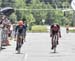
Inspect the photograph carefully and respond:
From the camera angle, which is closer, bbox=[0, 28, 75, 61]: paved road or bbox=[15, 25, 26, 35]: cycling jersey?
bbox=[0, 28, 75, 61]: paved road

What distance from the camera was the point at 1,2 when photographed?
420ft

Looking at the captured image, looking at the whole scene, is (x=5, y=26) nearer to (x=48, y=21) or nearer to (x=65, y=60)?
(x=65, y=60)

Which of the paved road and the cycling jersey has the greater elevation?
the cycling jersey

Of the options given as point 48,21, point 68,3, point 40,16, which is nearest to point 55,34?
point 40,16

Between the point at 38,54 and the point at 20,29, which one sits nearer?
the point at 38,54

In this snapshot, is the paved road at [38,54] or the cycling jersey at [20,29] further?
the cycling jersey at [20,29]

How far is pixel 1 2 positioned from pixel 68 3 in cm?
2267

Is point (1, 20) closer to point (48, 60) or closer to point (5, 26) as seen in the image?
point (5, 26)

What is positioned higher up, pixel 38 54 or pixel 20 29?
pixel 20 29

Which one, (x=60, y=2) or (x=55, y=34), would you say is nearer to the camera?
(x=55, y=34)

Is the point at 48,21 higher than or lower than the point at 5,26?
lower

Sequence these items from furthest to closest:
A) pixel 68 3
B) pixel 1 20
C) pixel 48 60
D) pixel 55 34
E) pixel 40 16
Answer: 1. pixel 68 3
2. pixel 40 16
3. pixel 1 20
4. pixel 55 34
5. pixel 48 60

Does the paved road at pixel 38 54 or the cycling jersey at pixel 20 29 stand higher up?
the cycling jersey at pixel 20 29

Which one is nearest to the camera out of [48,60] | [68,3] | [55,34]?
[48,60]
